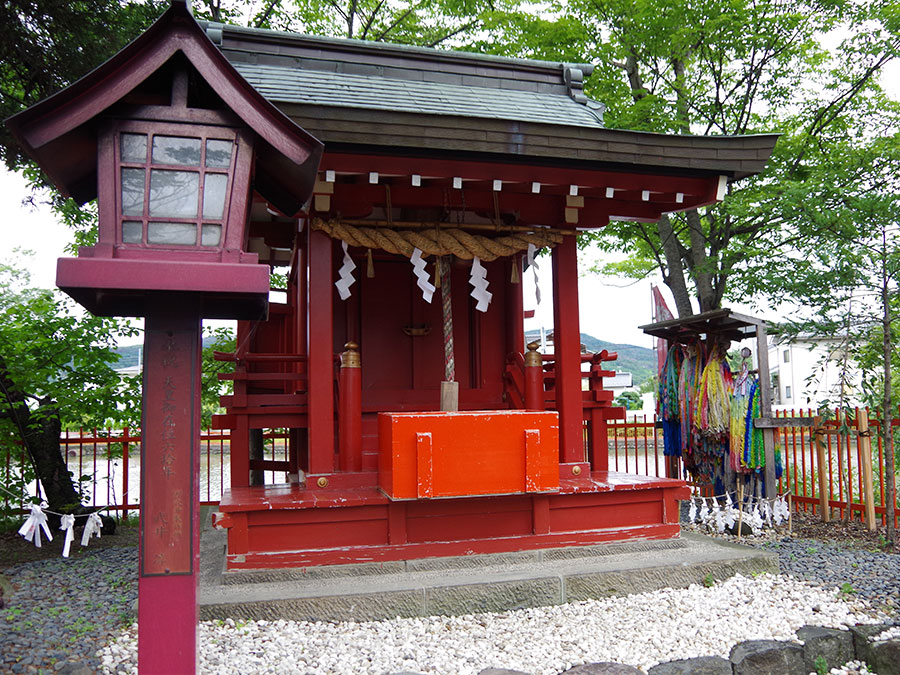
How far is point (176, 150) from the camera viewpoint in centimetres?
290

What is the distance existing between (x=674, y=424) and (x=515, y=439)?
12.4 ft

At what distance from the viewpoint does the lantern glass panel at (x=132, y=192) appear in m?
2.81

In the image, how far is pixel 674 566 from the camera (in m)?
4.97

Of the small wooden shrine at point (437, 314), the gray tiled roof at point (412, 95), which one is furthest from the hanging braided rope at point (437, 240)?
the gray tiled roof at point (412, 95)

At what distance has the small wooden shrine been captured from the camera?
4863 mm

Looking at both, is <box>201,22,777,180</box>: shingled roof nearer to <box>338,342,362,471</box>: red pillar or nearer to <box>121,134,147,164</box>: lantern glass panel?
<box>338,342,362,471</box>: red pillar

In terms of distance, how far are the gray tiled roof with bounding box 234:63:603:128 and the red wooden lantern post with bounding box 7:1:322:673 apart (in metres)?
2.94

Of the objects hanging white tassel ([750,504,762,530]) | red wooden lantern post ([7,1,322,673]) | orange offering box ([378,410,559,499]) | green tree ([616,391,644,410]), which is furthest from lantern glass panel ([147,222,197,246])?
green tree ([616,391,644,410])

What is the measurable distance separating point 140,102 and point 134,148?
0.23 meters

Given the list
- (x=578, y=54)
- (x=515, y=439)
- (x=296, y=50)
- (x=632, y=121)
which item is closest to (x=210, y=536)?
(x=515, y=439)

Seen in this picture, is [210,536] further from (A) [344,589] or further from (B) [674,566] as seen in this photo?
(B) [674,566]

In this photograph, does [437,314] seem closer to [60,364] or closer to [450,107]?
[450,107]

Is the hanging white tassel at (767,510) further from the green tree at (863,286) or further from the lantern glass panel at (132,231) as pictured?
the lantern glass panel at (132,231)

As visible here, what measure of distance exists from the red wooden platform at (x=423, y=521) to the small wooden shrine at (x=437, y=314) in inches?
0.6
